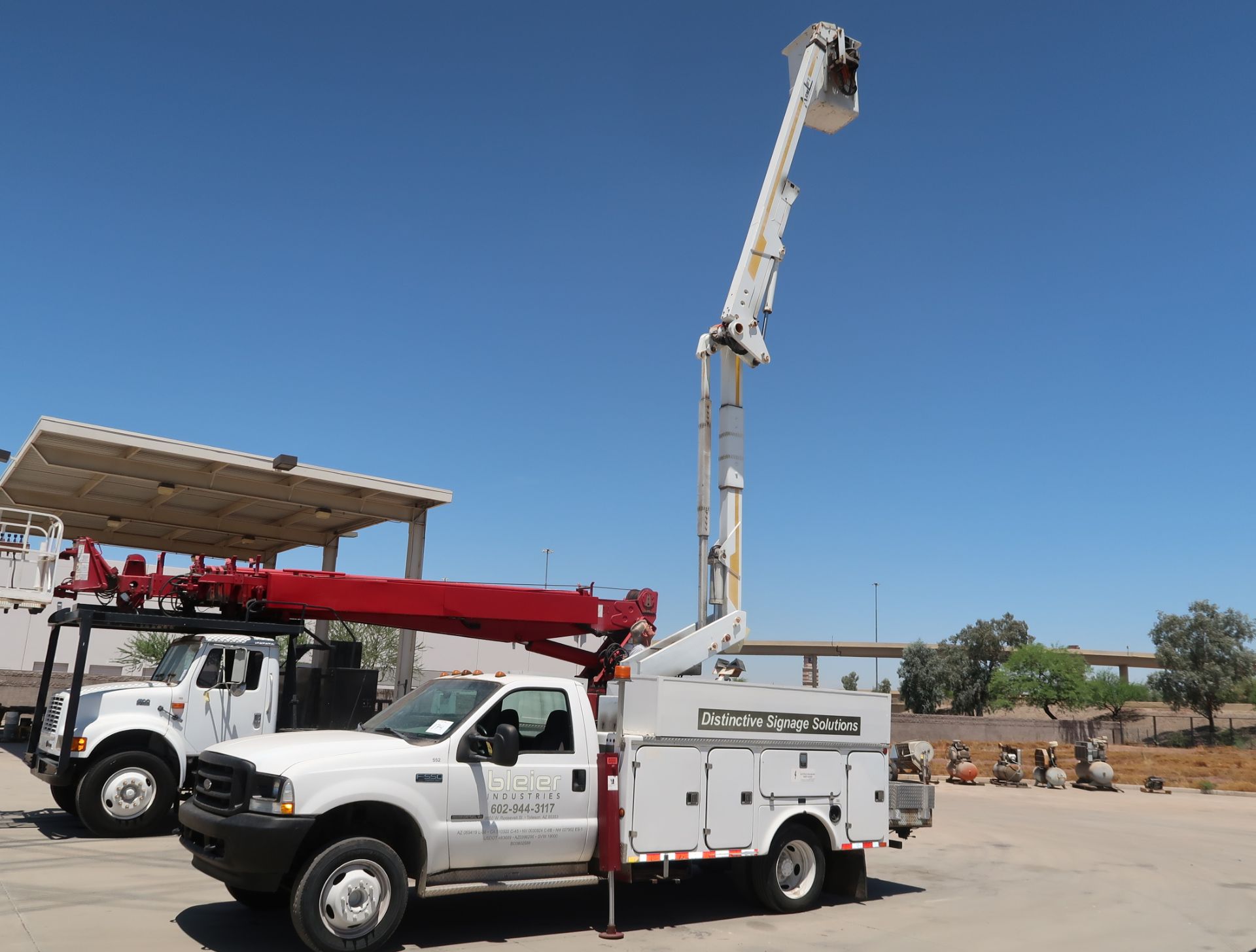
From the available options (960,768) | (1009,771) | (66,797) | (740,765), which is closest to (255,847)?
(740,765)

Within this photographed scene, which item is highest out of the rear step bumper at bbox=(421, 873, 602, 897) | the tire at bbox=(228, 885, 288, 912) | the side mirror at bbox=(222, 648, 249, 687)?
the side mirror at bbox=(222, 648, 249, 687)

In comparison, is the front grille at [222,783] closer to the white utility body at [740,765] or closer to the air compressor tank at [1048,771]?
the white utility body at [740,765]

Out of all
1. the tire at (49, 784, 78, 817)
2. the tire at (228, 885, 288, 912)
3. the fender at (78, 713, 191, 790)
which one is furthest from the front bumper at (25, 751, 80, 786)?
the tire at (228, 885, 288, 912)

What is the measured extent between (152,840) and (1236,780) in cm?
3083

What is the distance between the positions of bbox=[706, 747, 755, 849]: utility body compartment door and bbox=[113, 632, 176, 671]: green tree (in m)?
42.8

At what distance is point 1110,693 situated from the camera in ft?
214

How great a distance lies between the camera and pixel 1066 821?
61.1 feet

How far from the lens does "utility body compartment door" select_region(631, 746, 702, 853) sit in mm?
8219

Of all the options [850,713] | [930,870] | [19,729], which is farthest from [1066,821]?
[19,729]

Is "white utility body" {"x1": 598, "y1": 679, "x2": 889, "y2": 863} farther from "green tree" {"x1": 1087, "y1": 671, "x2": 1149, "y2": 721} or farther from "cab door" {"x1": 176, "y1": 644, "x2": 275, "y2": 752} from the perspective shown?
"green tree" {"x1": 1087, "y1": 671, "x2": 1149, "y2": 721}

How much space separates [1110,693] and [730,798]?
65.9 meters

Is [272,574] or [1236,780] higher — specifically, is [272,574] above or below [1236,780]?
above

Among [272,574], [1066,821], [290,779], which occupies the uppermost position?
[272,574]

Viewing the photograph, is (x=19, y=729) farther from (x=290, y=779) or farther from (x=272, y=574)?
(x=290, y=779)
